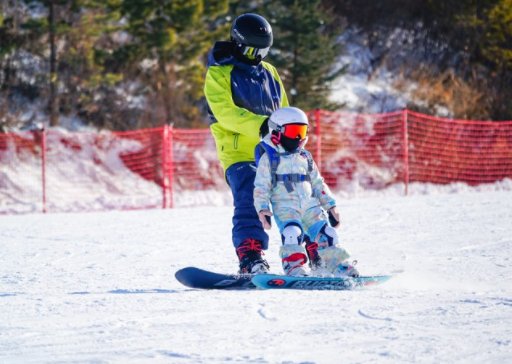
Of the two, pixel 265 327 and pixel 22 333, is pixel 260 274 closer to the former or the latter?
pixel 265 327

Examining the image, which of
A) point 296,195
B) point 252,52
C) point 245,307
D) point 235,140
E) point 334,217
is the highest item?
point 252,52

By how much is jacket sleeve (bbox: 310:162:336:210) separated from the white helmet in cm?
23

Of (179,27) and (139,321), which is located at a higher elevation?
(179,27)

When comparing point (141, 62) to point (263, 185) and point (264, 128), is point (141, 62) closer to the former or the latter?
point (264, 128)

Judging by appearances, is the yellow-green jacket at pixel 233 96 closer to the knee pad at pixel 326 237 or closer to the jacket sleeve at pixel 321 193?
the jacket sleeve at pixel 321 193

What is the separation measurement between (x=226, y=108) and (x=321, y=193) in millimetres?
819

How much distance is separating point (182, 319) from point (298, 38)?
61.5 ft

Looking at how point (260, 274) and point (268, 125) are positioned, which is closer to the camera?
point (260, 274)

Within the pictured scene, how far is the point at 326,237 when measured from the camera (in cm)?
514

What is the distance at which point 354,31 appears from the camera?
94.2ft

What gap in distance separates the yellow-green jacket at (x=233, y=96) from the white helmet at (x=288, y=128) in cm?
24

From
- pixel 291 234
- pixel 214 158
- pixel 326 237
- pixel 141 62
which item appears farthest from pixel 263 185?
pixel 141 62

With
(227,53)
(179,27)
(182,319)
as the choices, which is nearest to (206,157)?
(179,27)

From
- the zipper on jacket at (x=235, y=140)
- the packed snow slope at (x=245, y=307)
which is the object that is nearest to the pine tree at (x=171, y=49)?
the packed snow slope at (x=245, y=307)
